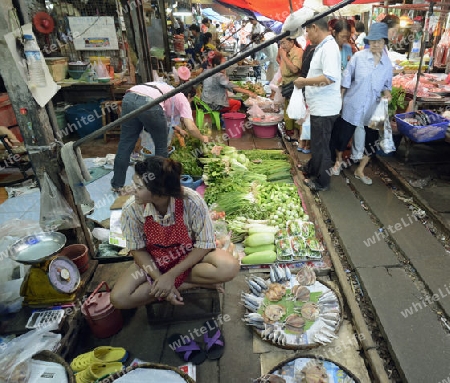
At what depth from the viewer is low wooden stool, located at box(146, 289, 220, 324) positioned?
3.02 meters

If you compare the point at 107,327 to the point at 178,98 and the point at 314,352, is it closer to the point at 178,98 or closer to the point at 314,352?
the point at 314,352

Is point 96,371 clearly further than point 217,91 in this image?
No

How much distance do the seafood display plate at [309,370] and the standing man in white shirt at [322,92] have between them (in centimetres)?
316

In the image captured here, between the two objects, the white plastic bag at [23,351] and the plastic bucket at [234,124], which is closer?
the white plastic bag at [23,351]

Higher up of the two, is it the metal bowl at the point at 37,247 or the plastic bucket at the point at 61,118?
the metal bowl at the point at 37,247

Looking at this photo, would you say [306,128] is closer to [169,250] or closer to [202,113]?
[202,113]

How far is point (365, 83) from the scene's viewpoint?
478 centimetres

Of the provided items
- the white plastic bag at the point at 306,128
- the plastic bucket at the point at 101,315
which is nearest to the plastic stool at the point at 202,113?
the white plastic bag at the point at 306,128

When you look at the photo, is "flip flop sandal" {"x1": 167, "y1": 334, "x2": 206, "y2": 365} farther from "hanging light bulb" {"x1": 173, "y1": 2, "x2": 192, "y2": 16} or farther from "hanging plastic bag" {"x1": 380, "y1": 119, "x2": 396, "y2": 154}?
A: "hanging light bulb" {"x1": 173, "y1": 2, "x2": 192, "y2": 16}

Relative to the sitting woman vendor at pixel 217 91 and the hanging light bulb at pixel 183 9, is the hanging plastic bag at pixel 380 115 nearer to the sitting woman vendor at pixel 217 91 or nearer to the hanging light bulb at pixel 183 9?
the sitting woman vendor at pixel 217 91

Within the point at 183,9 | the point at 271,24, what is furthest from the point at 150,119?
the point at 183,9

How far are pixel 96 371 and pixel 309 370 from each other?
1.68m

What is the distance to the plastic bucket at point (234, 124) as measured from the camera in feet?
24.2

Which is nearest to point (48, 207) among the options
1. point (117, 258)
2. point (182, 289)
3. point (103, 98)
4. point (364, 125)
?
point (117, 258)
